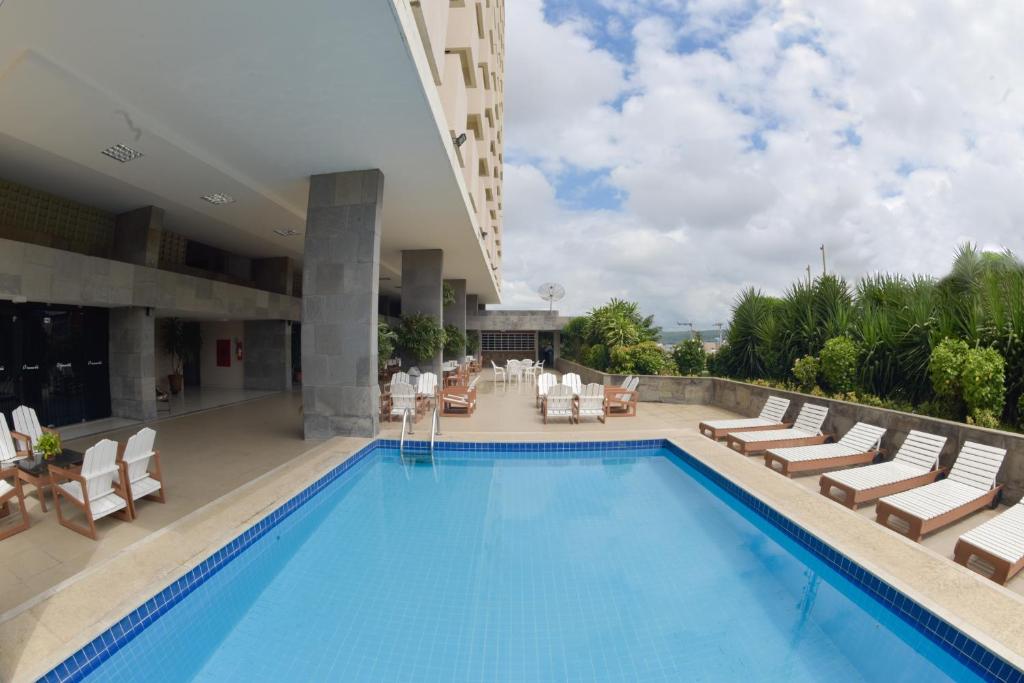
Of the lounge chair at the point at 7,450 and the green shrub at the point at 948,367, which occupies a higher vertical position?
the green shrub at the point at 948,367

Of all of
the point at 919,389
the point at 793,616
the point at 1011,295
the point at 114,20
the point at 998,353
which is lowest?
the point at 793,616

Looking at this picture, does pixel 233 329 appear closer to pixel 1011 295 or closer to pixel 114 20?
pixel 114 20

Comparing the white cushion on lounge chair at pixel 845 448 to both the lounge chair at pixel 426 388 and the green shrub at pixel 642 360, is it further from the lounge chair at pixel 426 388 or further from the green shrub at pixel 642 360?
the lounge chair at pixel 426 388

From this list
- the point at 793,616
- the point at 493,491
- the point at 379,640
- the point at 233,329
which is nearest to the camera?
the point at 379,640

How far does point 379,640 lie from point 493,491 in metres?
2.78

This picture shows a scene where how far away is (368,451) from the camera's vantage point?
682cm

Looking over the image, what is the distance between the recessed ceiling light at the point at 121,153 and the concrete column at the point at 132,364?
3.53m

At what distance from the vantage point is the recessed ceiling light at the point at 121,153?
5.99 m

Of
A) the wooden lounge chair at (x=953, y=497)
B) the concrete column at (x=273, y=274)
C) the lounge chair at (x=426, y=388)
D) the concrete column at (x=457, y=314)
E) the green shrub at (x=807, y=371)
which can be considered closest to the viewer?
the wooden lounge chair at (x=953, y=497)

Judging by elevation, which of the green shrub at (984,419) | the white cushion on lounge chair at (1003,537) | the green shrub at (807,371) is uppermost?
the green shrub at (807,371)

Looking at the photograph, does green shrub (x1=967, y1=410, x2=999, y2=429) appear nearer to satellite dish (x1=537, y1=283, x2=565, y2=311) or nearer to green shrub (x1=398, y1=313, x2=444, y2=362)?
green shrub (x1=398, y1=313, x2=444, y2=362)

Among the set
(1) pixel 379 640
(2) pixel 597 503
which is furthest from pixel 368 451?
(1) pixel 379 640

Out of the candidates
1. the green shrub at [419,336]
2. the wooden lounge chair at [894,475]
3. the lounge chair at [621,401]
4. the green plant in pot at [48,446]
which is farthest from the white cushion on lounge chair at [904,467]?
the green shrub at [419,336]

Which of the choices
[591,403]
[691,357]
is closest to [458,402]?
[591,403]
